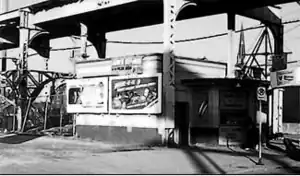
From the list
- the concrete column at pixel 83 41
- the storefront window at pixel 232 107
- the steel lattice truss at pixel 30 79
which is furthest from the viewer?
the steel lattice truss at pixel 30 79

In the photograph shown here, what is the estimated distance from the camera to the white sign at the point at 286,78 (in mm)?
21844

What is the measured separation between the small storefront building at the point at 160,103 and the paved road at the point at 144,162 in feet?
9.21

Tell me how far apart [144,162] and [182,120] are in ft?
27.9

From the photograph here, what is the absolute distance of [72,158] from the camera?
692 inches

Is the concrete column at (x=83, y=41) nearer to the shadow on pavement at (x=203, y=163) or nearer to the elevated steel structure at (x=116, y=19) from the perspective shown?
the elevated steel structure at (x=116, y=19)

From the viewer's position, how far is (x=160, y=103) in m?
23.6

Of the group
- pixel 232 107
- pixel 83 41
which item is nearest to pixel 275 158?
pixel 232 107

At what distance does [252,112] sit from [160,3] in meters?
8.75

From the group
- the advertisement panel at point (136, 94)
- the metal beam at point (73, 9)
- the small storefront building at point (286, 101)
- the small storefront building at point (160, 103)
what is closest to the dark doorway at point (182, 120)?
the small storefront building at point (160, 103)

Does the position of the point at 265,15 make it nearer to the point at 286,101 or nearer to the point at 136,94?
the point at 136,94

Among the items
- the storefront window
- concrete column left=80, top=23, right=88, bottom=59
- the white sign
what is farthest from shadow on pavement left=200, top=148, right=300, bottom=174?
concrete column left=80, top=23, right=88, bottom=59

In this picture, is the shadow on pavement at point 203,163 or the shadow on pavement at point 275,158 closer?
the shadow on pavement at point 203,163

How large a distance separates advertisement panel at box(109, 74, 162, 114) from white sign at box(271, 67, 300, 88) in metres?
5.70

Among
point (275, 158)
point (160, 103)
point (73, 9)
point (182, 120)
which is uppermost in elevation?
point (73, 9)
